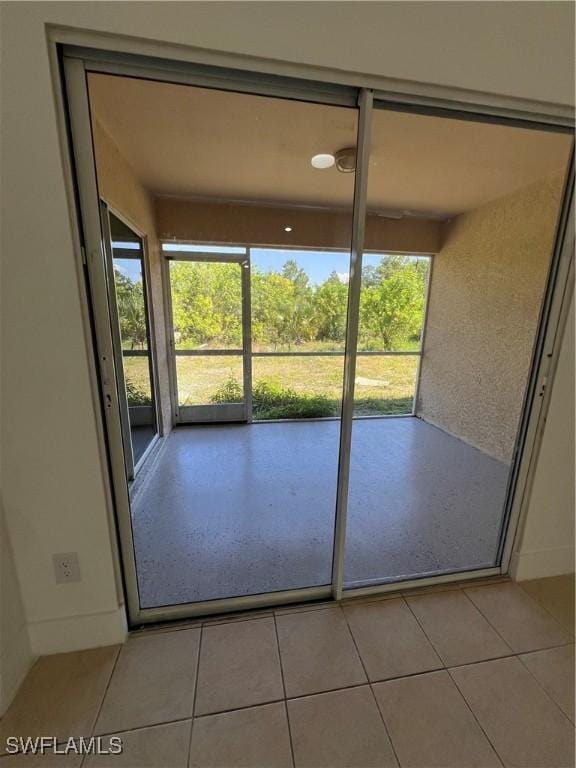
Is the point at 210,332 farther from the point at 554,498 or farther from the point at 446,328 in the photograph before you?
the point at 554,498

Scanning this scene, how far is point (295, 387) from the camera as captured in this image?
303 centimetres

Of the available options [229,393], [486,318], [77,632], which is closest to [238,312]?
[229,393]

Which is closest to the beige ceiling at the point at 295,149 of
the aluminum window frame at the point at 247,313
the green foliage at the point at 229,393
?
the aluminum window frame at the point at 247,313

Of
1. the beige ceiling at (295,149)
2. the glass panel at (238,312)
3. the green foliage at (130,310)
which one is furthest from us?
the green foliage at (130,310)

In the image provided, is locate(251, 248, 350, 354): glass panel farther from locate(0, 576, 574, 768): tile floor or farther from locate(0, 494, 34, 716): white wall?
locate(0, 494, 34, 716): white wall

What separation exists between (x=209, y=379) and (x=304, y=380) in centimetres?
144

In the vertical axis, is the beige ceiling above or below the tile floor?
above

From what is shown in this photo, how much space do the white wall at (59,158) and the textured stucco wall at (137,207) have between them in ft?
1.46

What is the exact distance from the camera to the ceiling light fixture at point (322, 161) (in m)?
2.02

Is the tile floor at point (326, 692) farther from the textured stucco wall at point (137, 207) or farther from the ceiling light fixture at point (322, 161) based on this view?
the ceiling light fixture at point (322, 161)

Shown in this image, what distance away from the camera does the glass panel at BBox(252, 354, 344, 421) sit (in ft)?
7.68

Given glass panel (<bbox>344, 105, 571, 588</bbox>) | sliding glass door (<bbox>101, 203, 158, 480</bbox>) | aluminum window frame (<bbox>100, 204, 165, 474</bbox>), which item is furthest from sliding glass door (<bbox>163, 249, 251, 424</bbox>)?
glass panel (<bbox>344, 105, 571, 588</bbox>)

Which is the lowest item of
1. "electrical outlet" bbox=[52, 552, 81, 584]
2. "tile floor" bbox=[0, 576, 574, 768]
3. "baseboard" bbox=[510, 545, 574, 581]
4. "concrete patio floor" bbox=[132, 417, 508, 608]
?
"tile floor" bbox=[0, 576, 574, 768]

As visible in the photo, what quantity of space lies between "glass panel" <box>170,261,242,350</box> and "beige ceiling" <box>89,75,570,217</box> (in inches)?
28.3
